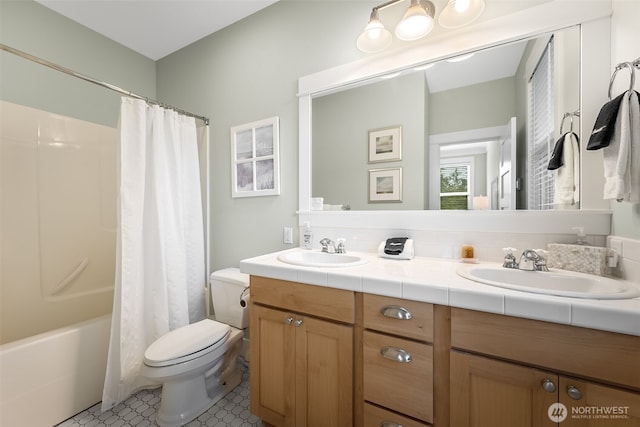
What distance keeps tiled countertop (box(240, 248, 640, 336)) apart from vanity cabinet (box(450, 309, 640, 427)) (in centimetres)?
4

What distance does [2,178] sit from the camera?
1.65 m

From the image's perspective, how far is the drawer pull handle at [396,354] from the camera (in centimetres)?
89

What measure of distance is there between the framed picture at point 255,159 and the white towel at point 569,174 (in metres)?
1.53

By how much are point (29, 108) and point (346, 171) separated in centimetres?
220

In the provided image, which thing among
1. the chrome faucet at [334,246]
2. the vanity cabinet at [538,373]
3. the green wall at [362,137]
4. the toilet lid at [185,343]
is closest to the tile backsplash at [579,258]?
the vanity cabinet at [538,373]

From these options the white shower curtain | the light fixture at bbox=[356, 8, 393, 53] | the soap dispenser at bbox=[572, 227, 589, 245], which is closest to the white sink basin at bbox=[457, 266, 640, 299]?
the soap dispenser at bbox=[572, 227, 589, 245]

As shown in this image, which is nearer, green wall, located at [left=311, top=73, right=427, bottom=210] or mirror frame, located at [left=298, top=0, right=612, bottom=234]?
mirror frame, located at [left=298, top=0, right=612, bottom=234]

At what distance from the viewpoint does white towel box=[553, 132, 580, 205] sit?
1.08 meters

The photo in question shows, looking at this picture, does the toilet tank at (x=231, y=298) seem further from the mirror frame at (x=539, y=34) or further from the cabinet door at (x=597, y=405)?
the cabinet door at (x=597, y=405)

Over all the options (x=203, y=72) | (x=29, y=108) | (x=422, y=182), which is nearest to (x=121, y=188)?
(x=29, y=108)

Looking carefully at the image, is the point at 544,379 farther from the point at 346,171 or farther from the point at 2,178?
the point at 2,178

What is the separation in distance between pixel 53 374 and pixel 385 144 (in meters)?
2.16

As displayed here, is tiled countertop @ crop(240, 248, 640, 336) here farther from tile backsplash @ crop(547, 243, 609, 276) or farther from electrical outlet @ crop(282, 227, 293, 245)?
electrical outlet @ crop(282, 227, 293, 245)

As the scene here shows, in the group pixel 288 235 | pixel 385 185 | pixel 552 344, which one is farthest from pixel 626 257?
pixel 288 235
